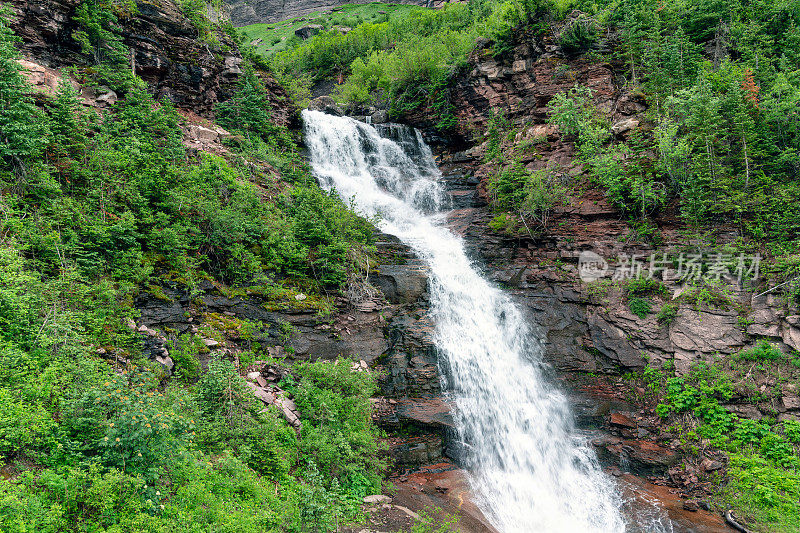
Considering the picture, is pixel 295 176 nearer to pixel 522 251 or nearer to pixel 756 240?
pixel 522 251

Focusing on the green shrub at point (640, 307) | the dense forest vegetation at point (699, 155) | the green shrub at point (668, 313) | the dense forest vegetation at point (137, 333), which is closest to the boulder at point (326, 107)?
the dense forest vegetation at point (699, 155)

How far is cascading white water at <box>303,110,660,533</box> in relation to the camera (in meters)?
11.0

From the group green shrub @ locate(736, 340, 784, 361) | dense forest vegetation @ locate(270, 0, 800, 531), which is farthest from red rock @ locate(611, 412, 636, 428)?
green shrub @ locate(736, 340, 784, 361)

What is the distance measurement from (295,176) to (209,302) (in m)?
9.08

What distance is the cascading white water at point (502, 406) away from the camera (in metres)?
11.0

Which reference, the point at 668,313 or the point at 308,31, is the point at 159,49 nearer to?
the point at 668,313

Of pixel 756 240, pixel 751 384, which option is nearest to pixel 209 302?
pixel 751 384

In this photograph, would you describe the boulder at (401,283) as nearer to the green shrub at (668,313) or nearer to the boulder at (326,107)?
the green shrub at (668,313)

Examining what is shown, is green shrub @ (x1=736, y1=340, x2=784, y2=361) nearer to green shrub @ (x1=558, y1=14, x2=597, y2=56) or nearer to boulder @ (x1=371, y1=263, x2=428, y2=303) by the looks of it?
boulder @ (x1=371, y1=263, x2=428, y2=303)

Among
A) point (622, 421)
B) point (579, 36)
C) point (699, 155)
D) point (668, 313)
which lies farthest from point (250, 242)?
point (579, 36)

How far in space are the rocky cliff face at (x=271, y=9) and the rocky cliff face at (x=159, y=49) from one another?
79.5 meters

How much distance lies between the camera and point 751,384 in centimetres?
1238

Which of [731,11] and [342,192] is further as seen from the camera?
[342,192]

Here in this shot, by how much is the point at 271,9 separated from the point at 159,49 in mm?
87311
